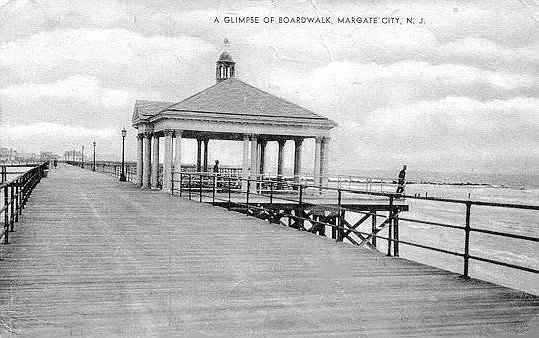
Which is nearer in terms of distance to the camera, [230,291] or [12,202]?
[230,291]

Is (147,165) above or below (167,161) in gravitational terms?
below

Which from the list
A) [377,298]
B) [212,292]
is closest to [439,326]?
[377,298]

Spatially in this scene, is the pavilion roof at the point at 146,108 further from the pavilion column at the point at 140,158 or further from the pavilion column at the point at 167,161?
the pavilion column at the point at 167,161

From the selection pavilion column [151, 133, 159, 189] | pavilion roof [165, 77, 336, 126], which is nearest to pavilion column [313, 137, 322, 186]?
pavilion roof [165, 77, 336, 126]

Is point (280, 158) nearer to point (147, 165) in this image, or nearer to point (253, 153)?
point (253, 153)

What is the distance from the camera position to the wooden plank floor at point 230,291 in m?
4.57

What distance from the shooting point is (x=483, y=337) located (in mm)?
4379

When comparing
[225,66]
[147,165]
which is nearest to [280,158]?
[225,66]

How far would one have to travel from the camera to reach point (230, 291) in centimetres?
574

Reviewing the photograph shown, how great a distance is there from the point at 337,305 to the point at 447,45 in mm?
39598

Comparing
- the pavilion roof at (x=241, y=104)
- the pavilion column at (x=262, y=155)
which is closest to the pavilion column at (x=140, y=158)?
the pavilion column at (x=262, y=155)

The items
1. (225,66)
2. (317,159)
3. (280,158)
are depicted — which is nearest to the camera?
(317,159)

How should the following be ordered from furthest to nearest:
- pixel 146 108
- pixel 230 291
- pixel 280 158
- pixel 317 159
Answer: pixel 280 158 < pixel 146 108 < pixel 317 159 < pixel 230 291

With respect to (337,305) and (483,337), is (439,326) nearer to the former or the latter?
(483,337)
